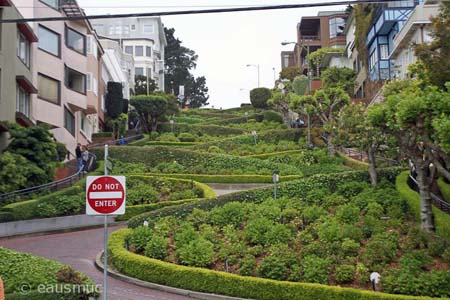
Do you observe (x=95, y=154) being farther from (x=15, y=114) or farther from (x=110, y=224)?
(x=110, y=224)

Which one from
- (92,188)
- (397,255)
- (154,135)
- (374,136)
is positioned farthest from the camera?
(154,135)

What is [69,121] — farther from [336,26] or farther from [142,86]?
[336,26]

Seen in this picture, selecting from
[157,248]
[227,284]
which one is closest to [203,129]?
[157,248]

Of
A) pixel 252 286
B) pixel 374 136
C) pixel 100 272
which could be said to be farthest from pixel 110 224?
pixel 252 286

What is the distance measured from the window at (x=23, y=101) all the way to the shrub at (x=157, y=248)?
16487mm

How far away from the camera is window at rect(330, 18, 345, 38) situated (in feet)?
280

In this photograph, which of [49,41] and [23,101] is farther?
[49,41]

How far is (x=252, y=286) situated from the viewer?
1598 centimetres

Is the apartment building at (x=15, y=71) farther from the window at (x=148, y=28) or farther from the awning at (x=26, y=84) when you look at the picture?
the window at (x=148, y=28)

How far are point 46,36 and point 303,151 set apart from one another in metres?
16.1

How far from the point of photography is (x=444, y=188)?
23797 mm

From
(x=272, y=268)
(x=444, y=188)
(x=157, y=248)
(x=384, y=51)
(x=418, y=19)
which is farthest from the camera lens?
(x=384, y=51)

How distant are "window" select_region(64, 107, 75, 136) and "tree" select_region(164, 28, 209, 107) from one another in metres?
77.9

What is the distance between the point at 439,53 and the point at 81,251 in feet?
39.8
